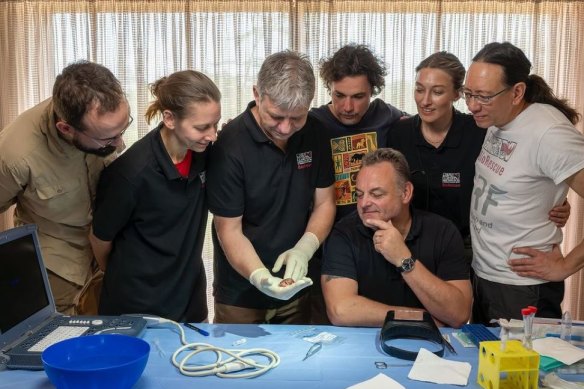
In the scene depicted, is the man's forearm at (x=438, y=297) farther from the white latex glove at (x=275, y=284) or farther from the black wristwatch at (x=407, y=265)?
the white latex glove at (x=275, y=284)

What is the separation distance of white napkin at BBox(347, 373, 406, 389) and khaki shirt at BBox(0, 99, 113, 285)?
4.15 ft

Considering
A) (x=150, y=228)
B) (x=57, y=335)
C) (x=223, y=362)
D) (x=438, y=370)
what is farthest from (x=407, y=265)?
(x=57, y=335)

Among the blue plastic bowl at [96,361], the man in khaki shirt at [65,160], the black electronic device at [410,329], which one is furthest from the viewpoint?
the man in khaki shirt at [65,160]

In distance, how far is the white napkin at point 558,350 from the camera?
1644 millimetres

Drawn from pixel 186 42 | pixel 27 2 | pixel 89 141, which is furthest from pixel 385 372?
pixel 27 2

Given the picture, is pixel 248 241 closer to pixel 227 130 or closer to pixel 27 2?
pixel 227 130

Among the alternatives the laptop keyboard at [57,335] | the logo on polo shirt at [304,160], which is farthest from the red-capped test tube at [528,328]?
the laptop keyboard at [57,335]

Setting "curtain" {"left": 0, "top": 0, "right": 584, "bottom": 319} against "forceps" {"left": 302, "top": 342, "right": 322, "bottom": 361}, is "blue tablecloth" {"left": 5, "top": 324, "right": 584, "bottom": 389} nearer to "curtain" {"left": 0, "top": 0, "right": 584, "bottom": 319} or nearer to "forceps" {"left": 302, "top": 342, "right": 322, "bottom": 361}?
"forceps" {"left": 302, "top": 342, "right": 322, "bottom": 361}

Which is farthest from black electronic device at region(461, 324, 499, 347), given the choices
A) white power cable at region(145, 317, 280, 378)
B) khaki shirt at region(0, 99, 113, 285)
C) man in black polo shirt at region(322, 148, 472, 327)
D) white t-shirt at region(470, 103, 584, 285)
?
khaki shirt at region(0, 99, 113, 285)

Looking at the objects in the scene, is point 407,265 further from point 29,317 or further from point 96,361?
point 29,317

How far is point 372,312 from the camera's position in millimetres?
1990

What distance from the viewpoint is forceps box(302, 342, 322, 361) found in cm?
173

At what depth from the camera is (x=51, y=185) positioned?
6.86 ft

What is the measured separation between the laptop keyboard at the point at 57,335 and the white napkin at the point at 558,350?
1.38m
